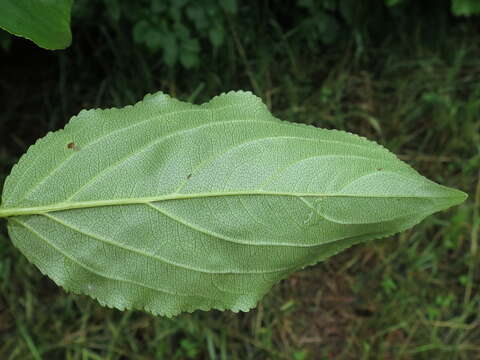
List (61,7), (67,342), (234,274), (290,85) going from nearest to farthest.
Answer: (61,7) < (234,274) < (67,342) < (290,85)

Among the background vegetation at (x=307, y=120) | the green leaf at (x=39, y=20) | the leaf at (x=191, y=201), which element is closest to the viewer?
the green leaf at (x=39, y=20)

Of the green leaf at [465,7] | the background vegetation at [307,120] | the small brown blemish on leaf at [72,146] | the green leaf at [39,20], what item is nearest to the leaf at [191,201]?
the small brown blemish on leaf at [72,146]

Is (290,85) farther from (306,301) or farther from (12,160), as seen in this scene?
(12,160)

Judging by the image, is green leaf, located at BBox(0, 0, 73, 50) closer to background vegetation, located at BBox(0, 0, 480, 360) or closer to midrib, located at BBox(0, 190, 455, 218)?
midrib, located at BBox(0, 190, 455, 218)

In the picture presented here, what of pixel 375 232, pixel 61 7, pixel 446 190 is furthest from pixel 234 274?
pixel 61 7

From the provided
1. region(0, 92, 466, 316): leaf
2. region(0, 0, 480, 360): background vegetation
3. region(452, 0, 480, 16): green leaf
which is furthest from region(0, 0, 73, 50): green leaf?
region(452, 0, 480, 16): green leaf

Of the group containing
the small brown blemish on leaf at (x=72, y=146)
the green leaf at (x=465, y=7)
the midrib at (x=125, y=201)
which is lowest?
the green leaf at (x=465, y=7)

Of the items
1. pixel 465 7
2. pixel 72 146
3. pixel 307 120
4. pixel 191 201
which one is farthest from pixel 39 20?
pixel 465 7

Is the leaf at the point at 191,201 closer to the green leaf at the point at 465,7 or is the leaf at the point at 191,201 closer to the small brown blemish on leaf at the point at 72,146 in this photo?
the small brown blemish on leaf at the point at 72,146
